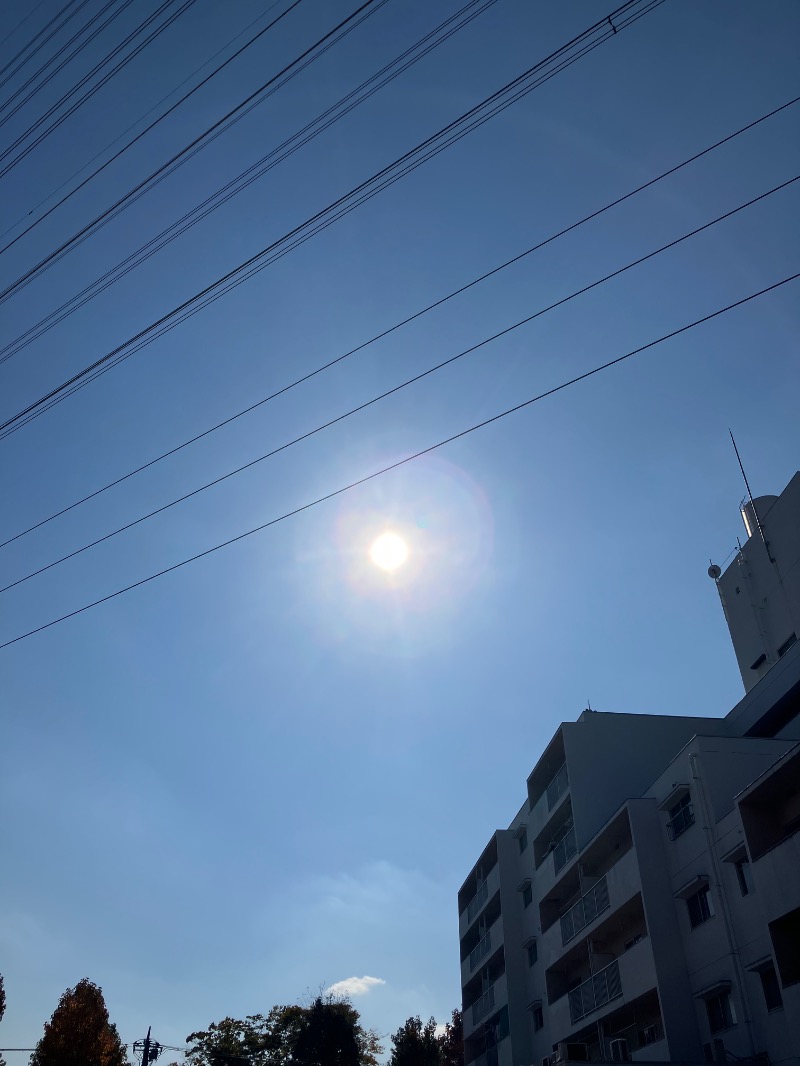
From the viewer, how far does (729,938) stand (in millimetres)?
22734

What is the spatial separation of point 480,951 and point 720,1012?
23.9 metres

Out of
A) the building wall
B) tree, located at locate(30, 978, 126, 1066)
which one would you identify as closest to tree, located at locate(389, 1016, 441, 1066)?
tree, located at locate(30, 978, 126, 1066)

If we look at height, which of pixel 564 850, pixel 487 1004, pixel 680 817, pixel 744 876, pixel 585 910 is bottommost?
pixel 744 876

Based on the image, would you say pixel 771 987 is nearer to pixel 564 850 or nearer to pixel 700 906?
pixel 700 906

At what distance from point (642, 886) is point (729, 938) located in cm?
395

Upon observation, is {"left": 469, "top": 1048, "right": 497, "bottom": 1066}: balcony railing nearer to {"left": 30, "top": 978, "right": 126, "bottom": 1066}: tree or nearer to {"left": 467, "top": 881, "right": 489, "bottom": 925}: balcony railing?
{"left": 467, "top": 881, "right": 489, "bottom": 925}: balcony railing

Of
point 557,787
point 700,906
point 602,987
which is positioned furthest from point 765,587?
point 602,987

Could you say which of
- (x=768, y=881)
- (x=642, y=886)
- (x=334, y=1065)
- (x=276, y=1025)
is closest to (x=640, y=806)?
(x=642, y=886)

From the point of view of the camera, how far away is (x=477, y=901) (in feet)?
155

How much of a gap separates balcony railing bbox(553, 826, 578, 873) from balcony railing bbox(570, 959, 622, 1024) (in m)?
4.65

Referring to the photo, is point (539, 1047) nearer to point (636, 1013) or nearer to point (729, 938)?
point (636, 1013)

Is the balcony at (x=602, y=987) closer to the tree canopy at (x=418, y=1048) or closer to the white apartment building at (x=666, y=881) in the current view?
the white apartment building at (x=666, y=881)

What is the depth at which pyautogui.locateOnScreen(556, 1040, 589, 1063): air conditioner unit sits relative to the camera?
23812 mm

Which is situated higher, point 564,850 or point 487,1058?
point 564,850
